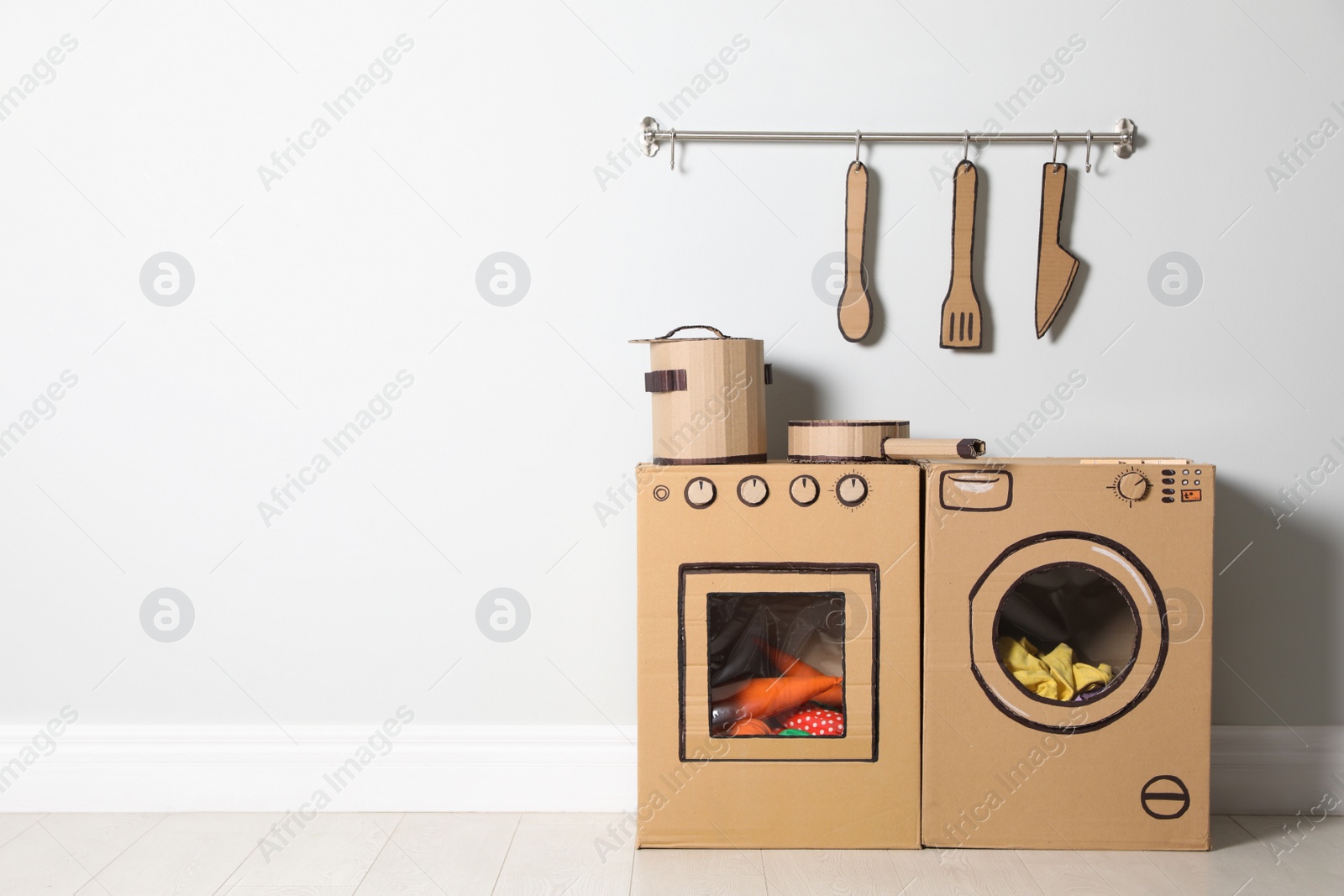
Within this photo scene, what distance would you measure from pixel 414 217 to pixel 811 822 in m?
1.42

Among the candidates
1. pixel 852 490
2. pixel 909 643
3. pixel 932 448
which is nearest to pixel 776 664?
pixel 909 643

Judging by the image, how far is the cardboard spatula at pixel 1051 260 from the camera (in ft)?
5.86

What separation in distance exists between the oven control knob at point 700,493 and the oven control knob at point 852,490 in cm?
22

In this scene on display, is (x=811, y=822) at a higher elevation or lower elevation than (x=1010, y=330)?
lower

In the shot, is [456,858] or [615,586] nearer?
[456,858]

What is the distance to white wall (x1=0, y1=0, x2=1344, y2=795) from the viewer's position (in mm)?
1803

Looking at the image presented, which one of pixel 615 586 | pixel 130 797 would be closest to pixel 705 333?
pixel 615 586

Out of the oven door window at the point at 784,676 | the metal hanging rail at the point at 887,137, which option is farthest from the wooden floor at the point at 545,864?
the metal hanging rail at the point at 887,137

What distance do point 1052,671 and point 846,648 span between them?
0.39 m

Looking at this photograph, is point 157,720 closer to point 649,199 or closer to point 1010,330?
point 649,199

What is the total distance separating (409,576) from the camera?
6.07 feet

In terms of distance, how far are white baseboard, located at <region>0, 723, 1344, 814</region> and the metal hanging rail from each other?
4.07 ft

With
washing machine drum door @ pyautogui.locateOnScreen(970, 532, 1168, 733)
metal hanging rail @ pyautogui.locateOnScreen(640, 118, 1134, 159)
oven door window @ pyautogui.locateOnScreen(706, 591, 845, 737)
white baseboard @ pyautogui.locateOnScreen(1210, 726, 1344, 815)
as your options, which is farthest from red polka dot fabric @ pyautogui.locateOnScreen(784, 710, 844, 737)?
metal hanging rail @ pyautogui.locateOnScreen(640, 118, 1134, 159)

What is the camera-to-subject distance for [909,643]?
156 centimetres
